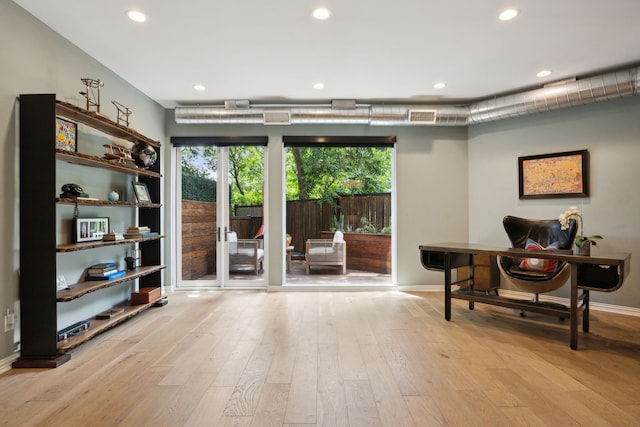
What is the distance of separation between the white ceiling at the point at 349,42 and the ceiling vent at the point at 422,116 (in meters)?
0.37

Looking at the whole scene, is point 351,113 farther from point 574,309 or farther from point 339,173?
point 574,309

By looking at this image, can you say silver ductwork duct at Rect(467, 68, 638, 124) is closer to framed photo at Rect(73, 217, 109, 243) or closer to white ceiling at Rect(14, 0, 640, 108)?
white ceiling at Rect(14, 0, 640, 108)

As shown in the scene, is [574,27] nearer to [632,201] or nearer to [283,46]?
[632,201]

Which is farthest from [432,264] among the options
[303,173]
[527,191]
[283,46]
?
[303,173]

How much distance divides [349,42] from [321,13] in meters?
0.56

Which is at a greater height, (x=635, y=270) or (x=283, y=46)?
(x=283, y=46)

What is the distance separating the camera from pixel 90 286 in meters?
3.12

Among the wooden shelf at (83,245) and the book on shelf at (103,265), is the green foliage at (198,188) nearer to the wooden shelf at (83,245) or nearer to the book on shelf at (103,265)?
the wooden shelf at (83,245)

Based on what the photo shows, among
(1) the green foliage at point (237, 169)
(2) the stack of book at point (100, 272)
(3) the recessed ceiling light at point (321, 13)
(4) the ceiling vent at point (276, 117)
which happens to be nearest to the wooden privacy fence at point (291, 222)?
(1) the green foliage at point (237, 169)

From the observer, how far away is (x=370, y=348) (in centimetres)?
299

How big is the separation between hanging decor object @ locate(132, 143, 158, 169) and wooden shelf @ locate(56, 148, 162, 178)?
0.10 meters

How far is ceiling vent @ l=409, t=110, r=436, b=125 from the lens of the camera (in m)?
4.81

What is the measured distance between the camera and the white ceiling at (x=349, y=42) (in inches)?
108

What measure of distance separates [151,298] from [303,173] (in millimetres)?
4985
